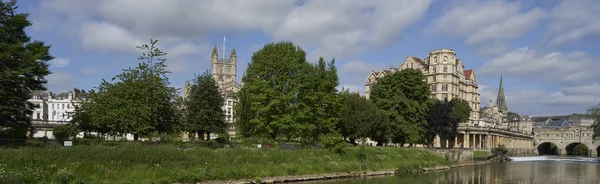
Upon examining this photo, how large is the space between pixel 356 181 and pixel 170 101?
20.3 metres

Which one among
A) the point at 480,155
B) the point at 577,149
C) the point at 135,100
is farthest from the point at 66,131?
the point at 577,149

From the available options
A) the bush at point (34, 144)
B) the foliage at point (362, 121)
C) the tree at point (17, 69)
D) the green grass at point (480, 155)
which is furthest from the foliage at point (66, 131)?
the green grass at point (480, 155)

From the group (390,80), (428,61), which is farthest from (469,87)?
(390,80)

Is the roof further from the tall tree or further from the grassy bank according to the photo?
the grassy bank

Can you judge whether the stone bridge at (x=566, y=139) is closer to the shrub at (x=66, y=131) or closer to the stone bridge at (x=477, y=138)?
the stone bridge at (x=477, y=138)

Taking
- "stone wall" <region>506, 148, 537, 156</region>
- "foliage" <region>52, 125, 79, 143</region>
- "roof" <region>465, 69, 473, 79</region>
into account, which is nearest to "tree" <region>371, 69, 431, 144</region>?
"foliage" <region>52, 125, 79, 143</region>

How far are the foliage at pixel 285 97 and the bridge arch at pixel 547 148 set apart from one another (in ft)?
450

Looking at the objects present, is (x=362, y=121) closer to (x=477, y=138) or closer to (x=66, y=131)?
(x=66, y=131)

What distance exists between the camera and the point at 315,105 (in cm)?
5250

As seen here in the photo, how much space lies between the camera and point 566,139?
510ft

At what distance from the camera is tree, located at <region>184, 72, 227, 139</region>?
56500 mm

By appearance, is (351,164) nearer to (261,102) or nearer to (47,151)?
(261,102)

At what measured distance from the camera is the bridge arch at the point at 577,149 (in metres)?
157

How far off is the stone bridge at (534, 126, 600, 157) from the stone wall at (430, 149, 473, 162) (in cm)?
9198
